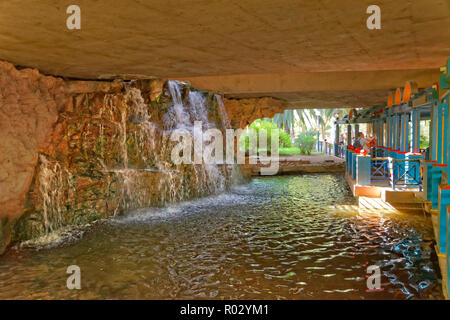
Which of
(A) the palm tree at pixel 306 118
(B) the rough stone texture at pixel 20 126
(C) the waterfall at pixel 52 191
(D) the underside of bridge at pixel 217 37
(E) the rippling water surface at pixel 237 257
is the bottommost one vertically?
(E) the rippling water surface at pixel 237 257

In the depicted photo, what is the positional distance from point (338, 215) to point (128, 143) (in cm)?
692

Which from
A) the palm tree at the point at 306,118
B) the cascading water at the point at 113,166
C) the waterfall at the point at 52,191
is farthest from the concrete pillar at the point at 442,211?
the palm tree at the point at 306,118

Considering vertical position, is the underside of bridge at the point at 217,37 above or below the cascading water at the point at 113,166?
above

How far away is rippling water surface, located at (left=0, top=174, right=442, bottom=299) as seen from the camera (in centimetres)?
568

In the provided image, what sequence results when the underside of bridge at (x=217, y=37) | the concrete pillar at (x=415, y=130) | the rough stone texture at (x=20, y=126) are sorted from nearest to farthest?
the underside of bridge at (x=217, y=37)
the rough stone texture at (x=20, y=126)
the concrete pillar at (x=415, y=130)

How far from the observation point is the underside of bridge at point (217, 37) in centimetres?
463

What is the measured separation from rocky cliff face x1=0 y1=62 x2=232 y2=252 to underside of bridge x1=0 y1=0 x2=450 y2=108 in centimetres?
82

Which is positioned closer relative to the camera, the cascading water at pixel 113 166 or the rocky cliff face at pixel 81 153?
the rocky cliff face at pixel 81 153

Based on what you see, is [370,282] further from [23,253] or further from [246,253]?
[23,253]

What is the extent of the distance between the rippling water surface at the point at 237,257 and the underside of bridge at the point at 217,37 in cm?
383

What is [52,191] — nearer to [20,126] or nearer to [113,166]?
[20,126]

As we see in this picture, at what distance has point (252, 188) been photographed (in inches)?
646

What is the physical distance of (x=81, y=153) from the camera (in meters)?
10.8

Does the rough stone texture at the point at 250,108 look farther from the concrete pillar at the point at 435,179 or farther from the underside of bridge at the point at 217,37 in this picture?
the concrete pillar at the point at 435,179
